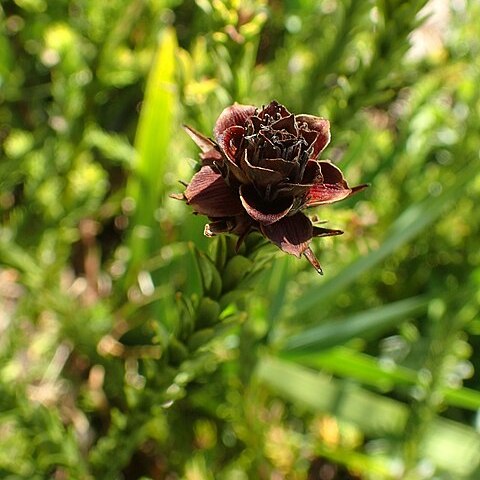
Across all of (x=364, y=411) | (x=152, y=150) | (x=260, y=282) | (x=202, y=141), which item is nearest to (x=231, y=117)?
(x=202, y=141)

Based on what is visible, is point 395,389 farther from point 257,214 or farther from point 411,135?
point 257,214

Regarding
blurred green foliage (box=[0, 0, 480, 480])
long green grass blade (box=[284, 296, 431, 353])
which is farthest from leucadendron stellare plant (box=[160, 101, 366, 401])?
long green grass blade (box=[284, 296, 431, 353])

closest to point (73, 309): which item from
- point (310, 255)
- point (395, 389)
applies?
point (395, 389)

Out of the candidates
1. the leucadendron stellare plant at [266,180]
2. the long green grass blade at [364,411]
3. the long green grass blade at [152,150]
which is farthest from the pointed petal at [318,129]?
the long green grass blade at [364,411]

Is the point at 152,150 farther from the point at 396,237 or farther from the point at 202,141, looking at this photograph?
the point at 202,141

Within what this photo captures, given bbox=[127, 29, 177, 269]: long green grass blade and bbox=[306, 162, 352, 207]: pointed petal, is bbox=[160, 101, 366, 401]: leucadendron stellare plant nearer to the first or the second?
bbox=[306, 162, 352, 207]: pointed petal

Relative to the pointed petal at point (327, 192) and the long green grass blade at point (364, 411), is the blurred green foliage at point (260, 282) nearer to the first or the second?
the long green grass blade at point (364, 411)

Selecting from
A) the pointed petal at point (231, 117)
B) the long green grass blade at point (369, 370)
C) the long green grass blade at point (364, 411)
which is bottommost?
the long green grass blade at point (364, 411)
